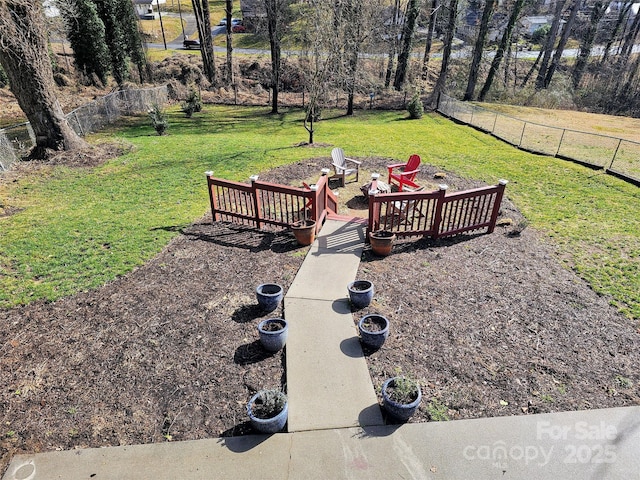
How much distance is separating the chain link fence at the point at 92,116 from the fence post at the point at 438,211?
13.1 metres

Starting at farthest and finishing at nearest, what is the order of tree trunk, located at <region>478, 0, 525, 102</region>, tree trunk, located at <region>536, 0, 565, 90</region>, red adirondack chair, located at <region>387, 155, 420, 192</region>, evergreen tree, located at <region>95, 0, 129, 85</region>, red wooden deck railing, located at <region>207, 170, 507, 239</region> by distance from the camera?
tree trunk, located at <region>536, 0, 565, 90</region>
tree trunk, located at <region>478, 0, 525, 102</region>
evergreen tree, located at <region>95, 0, 129, 85</region>
red adirondack chair, located at <region>387, 155, 420, 192</region>
red wooden deck railing, located at <region>207, 170, 507, 239</region>

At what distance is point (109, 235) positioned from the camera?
305 inches

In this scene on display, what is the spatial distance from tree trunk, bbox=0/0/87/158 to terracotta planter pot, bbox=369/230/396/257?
40.1 ft

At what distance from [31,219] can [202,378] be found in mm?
7125

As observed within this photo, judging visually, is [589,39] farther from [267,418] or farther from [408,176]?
[267,418]

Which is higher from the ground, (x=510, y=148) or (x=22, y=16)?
(x=22, y=16)

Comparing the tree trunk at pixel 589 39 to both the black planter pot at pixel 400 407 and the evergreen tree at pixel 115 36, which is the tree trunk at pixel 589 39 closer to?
the evergreen tree at pixel 115 36

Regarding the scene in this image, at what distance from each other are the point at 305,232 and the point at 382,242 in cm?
153

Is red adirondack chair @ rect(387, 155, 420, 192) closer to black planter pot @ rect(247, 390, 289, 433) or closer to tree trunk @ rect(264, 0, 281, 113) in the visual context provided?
black planter pot @ rect(247, 390, 289, 433)

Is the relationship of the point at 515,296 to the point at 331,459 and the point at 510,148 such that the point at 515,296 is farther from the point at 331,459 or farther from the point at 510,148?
the point at 510,148

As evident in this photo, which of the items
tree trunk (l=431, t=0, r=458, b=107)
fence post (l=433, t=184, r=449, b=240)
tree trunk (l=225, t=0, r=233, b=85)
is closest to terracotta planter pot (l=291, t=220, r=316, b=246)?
fence post (l=433, t=184, r=449, b=240)

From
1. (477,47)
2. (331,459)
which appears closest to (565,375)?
(331,459)

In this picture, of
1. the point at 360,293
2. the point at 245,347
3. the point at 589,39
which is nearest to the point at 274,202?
the point at 360,293

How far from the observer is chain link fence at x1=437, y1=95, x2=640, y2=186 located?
40.0 ft
